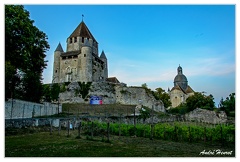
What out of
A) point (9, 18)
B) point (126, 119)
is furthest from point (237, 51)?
point (126, 119)

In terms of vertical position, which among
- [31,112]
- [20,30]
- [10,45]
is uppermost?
[20,30]

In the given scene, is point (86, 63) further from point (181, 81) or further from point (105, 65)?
point (181, 81)

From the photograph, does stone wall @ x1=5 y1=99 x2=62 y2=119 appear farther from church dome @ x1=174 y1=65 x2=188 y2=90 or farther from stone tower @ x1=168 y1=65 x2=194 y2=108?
church dome @ x1=174 y1=65 x2=188 y2=90

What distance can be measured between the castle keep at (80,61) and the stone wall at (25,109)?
16.4 metres

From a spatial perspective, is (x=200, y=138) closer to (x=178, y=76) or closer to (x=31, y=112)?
(x=31, y=112)

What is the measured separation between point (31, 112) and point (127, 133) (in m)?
9.63

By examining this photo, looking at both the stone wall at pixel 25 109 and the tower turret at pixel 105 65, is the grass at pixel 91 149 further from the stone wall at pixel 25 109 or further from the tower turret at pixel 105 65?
the tower turret at pixel 105 65

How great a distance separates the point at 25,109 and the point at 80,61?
937 inches

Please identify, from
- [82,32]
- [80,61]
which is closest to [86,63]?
[80,61]

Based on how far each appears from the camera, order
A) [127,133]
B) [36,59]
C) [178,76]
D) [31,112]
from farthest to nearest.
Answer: [178,76] → [31,112] → [36,59] → [127,133]

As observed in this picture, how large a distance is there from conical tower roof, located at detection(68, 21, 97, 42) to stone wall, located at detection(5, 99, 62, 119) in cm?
2392

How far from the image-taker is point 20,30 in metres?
16.1

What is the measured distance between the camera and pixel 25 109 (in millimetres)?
21125

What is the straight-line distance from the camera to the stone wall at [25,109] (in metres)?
18.6
